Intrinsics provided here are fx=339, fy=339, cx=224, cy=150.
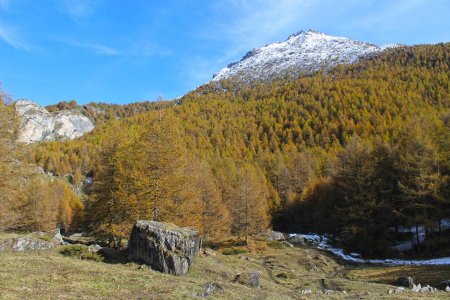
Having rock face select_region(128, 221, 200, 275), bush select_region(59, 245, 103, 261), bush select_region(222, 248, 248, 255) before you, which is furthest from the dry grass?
bush select_region(222, 248, 248, 255)

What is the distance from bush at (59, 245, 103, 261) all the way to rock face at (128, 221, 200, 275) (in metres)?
3.11

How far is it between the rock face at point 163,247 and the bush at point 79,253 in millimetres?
3107

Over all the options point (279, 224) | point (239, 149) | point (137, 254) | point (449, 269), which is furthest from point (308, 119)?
point (137, 254)

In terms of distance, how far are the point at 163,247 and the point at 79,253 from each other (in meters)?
8.72

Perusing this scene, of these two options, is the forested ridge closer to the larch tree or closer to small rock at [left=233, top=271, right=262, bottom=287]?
the larch tree

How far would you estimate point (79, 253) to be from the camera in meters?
26.2

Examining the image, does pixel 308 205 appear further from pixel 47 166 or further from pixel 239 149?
pixel 47 166

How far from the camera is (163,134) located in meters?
31.4

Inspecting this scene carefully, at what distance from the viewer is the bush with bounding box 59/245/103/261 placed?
80.2ft

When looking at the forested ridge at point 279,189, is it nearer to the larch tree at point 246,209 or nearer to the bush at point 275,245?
the larch tree at point 246,209

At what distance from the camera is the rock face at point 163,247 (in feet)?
70.3

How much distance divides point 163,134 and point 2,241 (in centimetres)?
1543

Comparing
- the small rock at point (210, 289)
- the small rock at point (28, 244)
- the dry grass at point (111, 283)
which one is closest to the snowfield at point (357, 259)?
the dry grass at point (111, 283)

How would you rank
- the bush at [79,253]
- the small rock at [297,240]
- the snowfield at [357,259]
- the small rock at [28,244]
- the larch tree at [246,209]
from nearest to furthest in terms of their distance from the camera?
the bush at [79,253], the small rock at [28,244], the snowfield at [357,259], the larch tree at [246,209], the small rock at [297,240]
